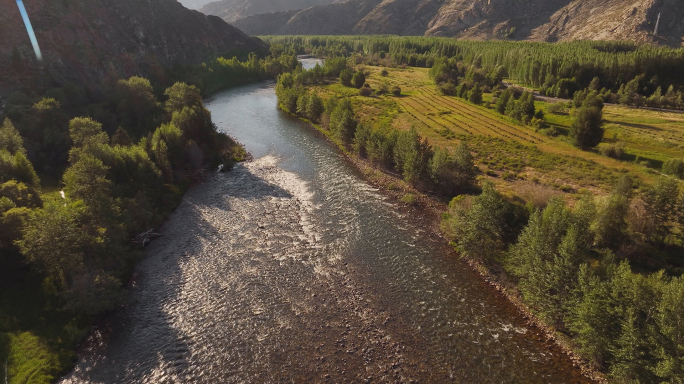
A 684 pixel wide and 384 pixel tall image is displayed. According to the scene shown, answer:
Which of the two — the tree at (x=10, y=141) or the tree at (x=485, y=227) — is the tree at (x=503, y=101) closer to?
the tree at (x=485, y=227)

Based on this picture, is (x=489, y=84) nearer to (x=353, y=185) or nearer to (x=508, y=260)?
(x=353, y=185)

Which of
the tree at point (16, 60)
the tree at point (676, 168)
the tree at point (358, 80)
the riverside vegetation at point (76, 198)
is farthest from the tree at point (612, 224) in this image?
the tree at point (16, 60)

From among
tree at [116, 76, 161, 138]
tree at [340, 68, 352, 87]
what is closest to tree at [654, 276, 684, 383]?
tree at [116, 76, 161, 138]

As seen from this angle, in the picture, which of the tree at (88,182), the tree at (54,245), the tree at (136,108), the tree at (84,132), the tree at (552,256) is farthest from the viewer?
the tree at (136,108)

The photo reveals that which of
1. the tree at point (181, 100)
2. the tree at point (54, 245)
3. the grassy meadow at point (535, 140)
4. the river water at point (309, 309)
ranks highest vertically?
the tree at point (181, 100)

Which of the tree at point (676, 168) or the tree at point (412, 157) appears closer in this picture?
the tree at point (676, 168)
